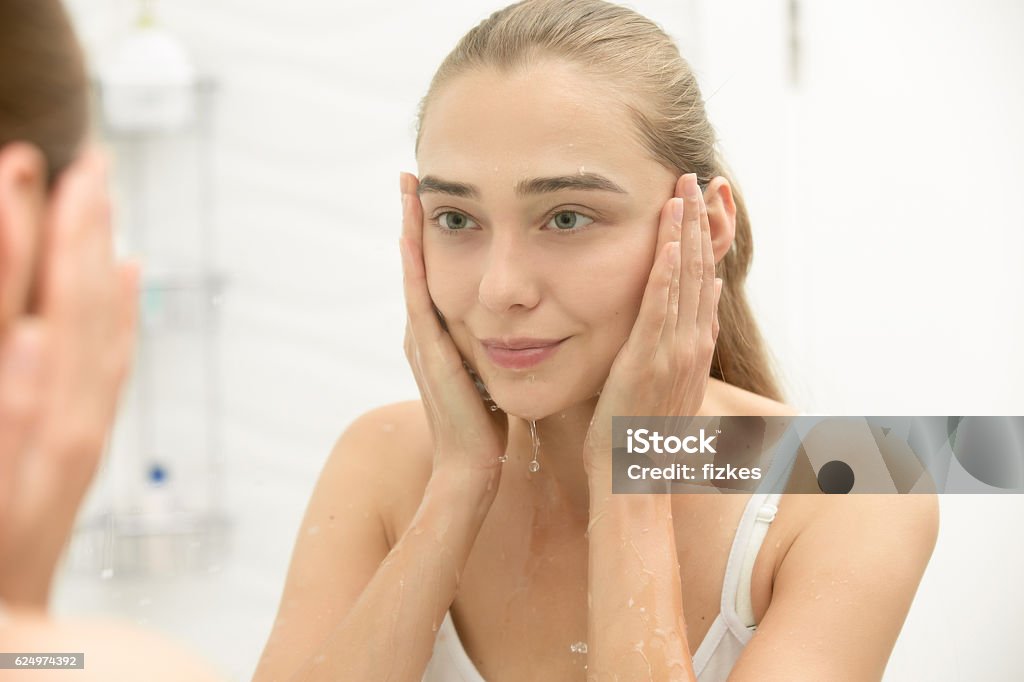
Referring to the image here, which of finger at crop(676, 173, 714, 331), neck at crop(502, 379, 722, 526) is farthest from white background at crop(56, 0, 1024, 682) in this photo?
finger at crop(676, 173, 714, 331)

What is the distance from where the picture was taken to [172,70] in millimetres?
1710

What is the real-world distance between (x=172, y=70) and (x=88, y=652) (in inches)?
59.7

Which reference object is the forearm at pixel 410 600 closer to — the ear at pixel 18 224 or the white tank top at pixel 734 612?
the white tank top at pixel 734 612

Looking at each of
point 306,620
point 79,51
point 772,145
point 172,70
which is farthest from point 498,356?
point 172,70

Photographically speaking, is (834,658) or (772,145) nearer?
(834,658)

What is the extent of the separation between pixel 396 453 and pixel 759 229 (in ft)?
2.80

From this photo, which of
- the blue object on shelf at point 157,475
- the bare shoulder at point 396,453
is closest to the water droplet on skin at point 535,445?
the bare shoulder at point 396,453

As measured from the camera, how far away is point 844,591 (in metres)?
0.84

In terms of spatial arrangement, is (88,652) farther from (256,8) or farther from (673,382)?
(256,8)

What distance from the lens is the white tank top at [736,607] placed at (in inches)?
36.9

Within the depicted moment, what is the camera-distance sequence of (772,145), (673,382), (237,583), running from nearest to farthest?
(673,382)
(772,145)
(237,583)

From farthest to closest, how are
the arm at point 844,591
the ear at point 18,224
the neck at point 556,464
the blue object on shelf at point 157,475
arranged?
the blue object on shelf at point 157,475
the neck at point 556,464
the arm at point 844,591
the ear at point 18,224

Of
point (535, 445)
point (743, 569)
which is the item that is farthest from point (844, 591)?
point (535, 445)

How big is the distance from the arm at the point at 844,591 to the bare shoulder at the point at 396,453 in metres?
0.38
